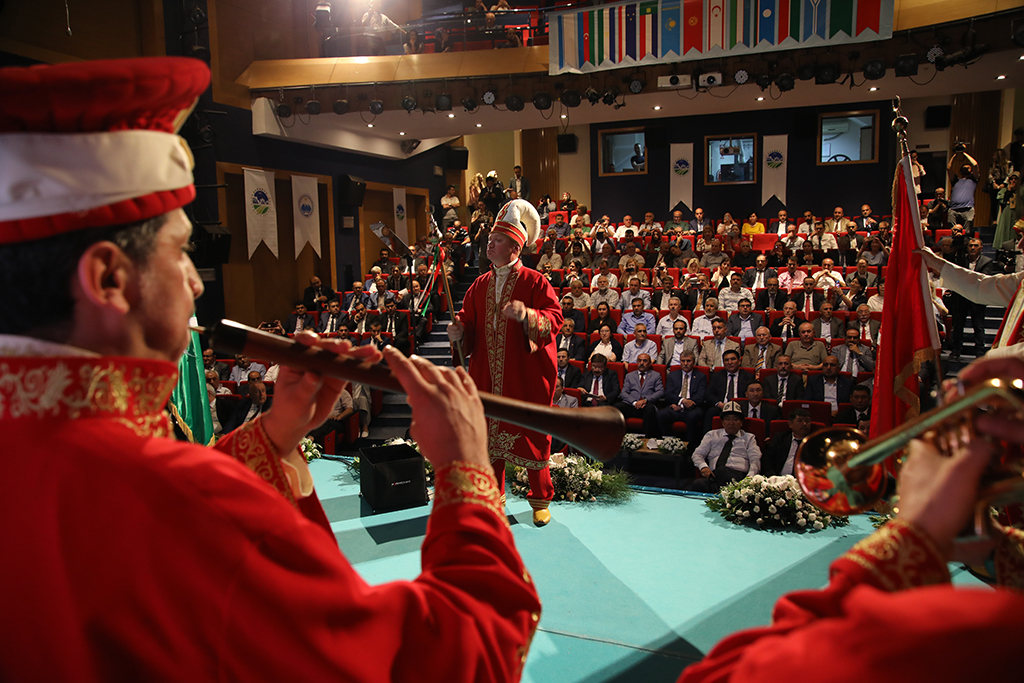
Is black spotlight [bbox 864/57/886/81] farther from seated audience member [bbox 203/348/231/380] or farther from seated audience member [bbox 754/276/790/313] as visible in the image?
seated audience member [bbox 203/348/231/380]

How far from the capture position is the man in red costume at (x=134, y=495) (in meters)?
0.68

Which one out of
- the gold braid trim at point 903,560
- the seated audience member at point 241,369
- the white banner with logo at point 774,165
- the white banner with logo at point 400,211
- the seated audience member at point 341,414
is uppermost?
the white banner with logo at point 774,165

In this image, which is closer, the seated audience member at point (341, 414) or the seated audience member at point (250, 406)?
the seated audience member at point (250, 406)

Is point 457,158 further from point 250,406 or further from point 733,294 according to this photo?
point 250,406

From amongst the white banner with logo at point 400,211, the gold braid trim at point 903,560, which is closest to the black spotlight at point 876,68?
the gold braid trim at point 903,560

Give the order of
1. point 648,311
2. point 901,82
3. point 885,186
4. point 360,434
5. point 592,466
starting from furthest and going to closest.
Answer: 1. point 885,186
2. point 901,82
3. point 648,311
4. point 360,434
5. point 592,466

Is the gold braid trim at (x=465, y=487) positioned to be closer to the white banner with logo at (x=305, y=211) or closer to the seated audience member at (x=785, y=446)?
the seated audience member at (x=785, y=446)

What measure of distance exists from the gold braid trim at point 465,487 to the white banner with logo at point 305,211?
1300cm

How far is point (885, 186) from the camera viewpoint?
47.3 ft

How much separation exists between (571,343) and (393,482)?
13.3 ft

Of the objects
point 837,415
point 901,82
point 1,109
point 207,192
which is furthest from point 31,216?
point 901,82

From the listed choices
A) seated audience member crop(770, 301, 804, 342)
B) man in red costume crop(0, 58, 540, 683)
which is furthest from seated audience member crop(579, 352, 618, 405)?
man in red costume crop(0, 58, 540, 683)

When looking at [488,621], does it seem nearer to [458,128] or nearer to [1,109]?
[1,109]

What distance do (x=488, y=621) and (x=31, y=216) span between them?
0.73m
